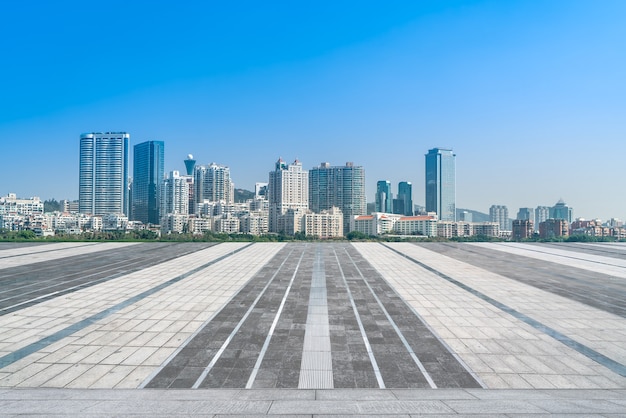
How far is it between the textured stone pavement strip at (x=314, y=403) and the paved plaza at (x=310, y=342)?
44 millimetres

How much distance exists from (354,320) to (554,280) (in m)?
11.4

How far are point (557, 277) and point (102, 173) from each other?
158319 mm

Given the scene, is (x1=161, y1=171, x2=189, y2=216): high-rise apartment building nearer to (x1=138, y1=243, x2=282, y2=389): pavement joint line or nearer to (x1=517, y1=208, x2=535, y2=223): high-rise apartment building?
(x1=138, y1=243, x2=282, y2=389): pavement joint line

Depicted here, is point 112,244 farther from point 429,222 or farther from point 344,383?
point 429,222

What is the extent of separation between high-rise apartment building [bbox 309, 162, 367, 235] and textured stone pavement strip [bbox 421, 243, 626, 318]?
92.0 meters

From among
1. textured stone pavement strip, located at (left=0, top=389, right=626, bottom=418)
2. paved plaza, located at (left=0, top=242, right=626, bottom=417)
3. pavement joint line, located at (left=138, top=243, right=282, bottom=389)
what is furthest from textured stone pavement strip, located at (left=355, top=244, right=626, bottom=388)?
pavement joint line, located at (left=138, top=243, right=282, bottom=389)

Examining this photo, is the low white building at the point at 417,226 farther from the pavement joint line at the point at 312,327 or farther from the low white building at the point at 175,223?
the pavement joint line at the point at 312,327

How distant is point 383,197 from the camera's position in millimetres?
184875

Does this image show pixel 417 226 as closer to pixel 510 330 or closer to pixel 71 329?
pixel 510 330

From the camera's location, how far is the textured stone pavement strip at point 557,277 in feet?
42.9

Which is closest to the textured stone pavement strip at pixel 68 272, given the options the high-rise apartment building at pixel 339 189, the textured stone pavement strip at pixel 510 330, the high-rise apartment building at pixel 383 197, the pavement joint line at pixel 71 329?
the pavement joint line at pixel 71 329

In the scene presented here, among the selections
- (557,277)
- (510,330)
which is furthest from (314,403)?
(557,277)

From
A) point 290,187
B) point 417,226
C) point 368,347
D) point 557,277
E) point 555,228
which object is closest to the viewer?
point 368,347

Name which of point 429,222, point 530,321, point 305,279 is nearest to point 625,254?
point 530,321
